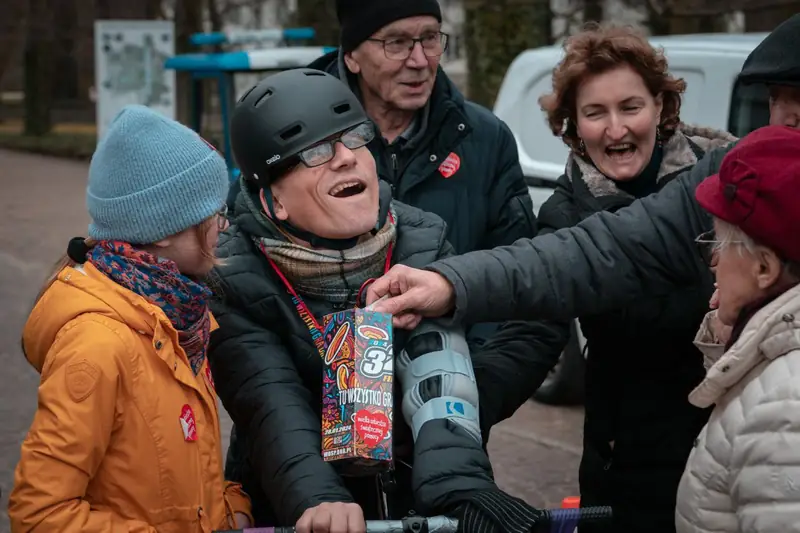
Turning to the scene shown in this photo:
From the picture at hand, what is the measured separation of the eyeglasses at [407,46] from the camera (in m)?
3.46

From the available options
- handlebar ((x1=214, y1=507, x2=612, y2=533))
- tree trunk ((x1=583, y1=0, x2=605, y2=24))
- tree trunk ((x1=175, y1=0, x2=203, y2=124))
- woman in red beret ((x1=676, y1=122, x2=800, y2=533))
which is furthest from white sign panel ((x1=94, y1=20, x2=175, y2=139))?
woman in red beret ((x1=676, y1=122, x2=800, y2=533))

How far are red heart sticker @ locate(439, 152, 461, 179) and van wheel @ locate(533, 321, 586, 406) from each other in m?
3.69

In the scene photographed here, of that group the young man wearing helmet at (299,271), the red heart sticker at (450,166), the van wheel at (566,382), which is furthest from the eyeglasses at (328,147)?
the van wheel at (566,382)

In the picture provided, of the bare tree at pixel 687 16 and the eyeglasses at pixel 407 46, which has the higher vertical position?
the eyeglasses at pixel 407 46

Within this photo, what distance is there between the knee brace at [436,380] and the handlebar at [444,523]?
25cm

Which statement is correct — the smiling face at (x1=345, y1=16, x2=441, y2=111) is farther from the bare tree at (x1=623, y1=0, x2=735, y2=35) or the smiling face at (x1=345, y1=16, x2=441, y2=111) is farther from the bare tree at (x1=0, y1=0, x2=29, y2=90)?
the bare tree at (x1=0, y1=0, x2=29, y2=90)

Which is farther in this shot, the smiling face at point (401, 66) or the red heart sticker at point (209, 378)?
the smiling face at point (401, 66)

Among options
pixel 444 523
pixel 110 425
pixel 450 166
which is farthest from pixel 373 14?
pixel 444 523

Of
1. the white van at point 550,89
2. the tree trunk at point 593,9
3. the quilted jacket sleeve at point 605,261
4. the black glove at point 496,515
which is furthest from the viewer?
the tree trunk at point 593,9

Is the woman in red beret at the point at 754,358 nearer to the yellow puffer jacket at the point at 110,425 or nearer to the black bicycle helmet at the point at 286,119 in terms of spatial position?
the black bicycle helmet at the point at 286,119

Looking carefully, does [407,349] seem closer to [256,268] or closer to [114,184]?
[256,268]

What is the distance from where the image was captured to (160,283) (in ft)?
8.32

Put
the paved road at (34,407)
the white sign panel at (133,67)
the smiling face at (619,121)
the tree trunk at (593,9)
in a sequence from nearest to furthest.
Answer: the smiling face at (619,121) → the paved road at (34,407) → the white sign panel at (133,67) → the tree trunk at (593,9)

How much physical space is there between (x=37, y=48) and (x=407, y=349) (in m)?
24.0
